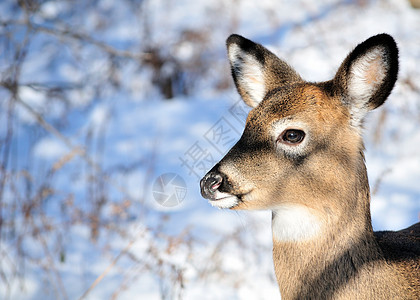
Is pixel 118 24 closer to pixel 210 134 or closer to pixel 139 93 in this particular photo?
pixel 139 93

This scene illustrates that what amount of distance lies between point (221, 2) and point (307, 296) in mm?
7747

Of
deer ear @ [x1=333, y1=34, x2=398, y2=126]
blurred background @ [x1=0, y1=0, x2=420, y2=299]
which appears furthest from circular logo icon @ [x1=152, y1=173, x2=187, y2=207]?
deer ear @ [x1=333, y1=34, x2=398, y2=126]

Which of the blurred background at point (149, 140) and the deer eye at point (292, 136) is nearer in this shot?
the deer eye at point (292, 136)

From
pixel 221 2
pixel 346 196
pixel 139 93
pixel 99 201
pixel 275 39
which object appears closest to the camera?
pixel 346 196

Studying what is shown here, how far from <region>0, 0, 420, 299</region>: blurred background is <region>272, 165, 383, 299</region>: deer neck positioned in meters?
0.36

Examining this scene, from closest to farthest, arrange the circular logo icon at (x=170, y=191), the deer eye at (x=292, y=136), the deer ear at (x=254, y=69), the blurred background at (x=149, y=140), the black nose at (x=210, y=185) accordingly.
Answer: the black nose at (x=210, y=185) → the deer eye at (x=292, y=136) → the deer ear at (x=254, y=69) → the blurred background at (x=149, y=140) → the circular logo icon at (x=170, y=191)

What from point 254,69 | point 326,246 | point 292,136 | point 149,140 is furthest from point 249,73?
point 149,140

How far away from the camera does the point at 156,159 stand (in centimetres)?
593

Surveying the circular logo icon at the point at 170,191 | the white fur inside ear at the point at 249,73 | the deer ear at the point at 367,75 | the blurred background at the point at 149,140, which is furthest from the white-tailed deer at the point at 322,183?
the circular logo icon at the point at 170,191

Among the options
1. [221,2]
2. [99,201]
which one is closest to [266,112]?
[99,201]

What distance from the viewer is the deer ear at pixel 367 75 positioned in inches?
85.4

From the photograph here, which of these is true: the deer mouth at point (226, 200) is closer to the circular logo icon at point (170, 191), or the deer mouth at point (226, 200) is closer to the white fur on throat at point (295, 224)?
the white fur on throat at point (295, 224)

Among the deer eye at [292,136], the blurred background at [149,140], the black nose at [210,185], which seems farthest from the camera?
the blurred background at [149,140]

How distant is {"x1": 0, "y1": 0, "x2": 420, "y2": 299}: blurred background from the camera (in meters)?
3.89
